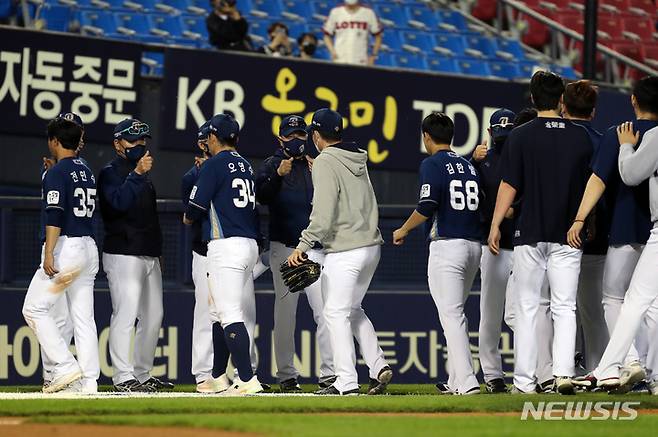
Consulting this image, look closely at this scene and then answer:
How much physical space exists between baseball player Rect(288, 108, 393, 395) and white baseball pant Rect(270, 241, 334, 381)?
3.06 ft

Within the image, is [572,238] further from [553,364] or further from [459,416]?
[459,416]

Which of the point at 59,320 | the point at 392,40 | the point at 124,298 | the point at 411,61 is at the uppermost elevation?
the point at 392,40

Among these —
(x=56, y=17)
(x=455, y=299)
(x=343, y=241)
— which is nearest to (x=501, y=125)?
(x=455, y=299)

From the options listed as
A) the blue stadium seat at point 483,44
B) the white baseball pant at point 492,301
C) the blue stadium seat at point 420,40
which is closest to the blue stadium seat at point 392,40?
the blue stadium seat at point 420,40

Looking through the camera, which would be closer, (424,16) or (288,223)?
(288,223)

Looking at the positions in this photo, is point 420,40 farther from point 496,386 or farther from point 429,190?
point 429,190

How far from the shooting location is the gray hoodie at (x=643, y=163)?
28.1 ft

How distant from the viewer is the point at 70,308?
381 inches

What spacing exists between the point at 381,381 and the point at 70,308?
211 cm

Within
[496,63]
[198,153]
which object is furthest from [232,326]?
[496,63]

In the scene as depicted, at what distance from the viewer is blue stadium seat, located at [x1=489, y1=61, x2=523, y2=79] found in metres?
18.4

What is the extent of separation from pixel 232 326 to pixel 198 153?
18.2ft

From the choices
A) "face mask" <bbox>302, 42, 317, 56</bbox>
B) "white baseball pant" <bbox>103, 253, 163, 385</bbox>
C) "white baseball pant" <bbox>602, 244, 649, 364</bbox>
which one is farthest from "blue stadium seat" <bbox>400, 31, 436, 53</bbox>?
"white baseball pant" <bbox>602, 244, 649, 364</bbox>

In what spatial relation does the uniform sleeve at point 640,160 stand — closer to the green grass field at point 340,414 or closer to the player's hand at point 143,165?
the green grass field at point 340,414
